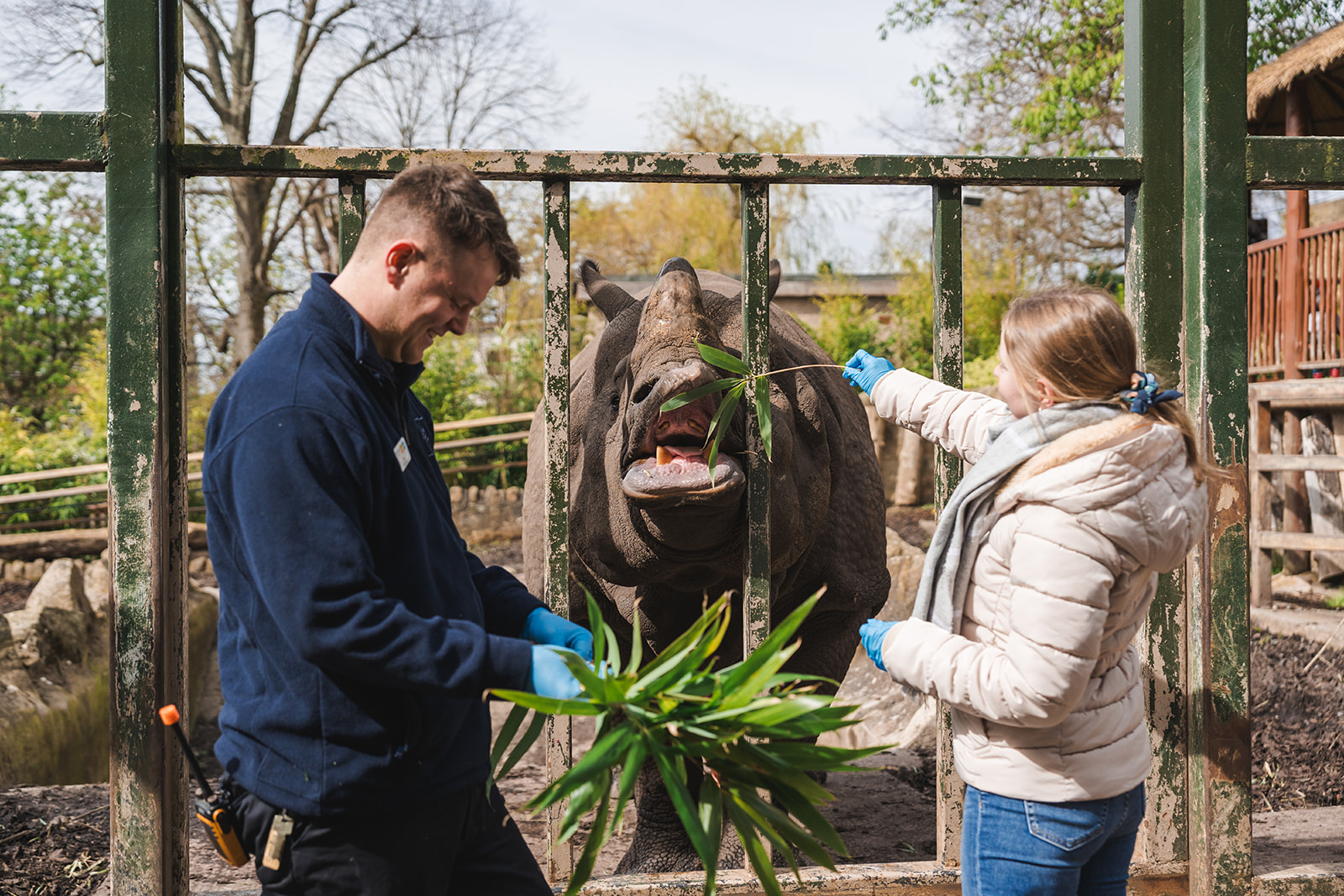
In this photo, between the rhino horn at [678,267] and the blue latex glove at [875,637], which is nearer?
the blue latex glove at [875,637]

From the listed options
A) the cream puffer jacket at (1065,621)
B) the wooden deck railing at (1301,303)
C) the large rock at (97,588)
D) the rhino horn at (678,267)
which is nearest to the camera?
the cream puffer jacket at (1065,621)

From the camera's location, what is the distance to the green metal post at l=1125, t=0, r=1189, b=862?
267cm

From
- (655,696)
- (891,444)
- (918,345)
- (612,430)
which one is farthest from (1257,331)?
(655,696)

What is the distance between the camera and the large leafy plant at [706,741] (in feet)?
5.22

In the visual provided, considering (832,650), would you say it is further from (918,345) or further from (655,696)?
(918,345)

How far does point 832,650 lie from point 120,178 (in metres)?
2.98

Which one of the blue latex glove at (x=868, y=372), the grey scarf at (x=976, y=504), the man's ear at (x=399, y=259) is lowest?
the grey scarf at (x=976, y=504)

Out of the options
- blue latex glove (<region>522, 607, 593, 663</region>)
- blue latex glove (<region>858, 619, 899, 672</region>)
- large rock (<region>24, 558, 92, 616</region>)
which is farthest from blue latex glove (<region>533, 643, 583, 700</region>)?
large rock (<region>24, 558, 92, 616</region>)

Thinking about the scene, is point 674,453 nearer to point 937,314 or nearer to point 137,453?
point 937,314

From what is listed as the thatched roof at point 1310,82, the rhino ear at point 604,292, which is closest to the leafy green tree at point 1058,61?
the thatched roof at point 1310,82

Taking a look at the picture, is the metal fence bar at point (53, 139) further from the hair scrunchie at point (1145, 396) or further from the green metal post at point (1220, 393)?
the green metal post at point (1220, 393)

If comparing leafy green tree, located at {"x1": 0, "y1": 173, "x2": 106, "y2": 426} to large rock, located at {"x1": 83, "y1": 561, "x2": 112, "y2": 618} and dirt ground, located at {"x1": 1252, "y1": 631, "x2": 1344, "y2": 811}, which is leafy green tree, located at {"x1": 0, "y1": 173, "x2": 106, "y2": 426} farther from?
dirt ground, located at {"x1": 1252, "y1": 631, "x2": 1344, "y2": 811}

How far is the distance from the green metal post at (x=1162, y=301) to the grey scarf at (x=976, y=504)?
901 millimetres

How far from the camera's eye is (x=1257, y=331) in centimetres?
1245
